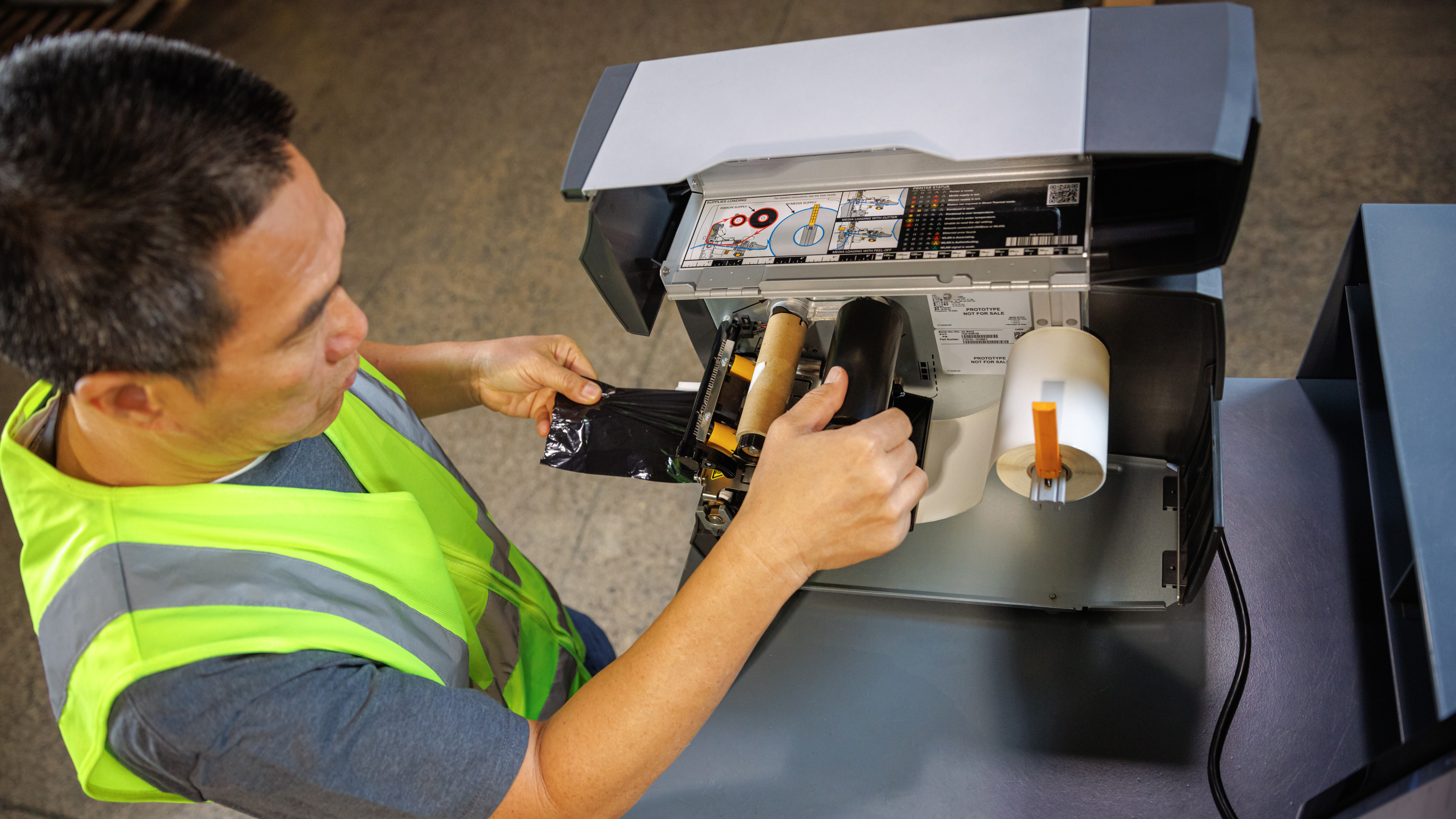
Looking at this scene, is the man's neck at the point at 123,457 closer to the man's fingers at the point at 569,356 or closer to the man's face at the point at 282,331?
the man's face at the point at 282,331

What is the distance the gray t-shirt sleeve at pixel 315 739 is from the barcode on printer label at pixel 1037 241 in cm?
57

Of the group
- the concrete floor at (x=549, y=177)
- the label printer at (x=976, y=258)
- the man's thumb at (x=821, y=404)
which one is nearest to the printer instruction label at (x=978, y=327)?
the label printer at (x=976, y=258)

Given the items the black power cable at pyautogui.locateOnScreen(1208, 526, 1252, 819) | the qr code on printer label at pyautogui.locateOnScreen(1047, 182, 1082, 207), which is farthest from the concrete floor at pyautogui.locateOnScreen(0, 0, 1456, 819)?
the qr code on printer label at pyautogui.locateOnScreen(1047, 182, 1082, 207)

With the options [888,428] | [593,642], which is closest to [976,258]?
[888,428]

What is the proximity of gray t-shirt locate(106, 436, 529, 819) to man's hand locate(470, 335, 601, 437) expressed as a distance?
40 cm

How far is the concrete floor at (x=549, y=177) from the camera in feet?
6.45

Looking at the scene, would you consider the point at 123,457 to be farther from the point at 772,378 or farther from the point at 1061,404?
the point at 1061,404

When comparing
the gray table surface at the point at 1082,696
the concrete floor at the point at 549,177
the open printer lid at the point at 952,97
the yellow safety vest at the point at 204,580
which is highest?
the open printer lid at the point at 952,97

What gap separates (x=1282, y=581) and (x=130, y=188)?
1008 millimetres

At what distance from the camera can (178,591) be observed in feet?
2.13

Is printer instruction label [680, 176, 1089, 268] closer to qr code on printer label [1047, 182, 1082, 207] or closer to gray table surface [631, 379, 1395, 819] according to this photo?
qr code on printer label [1047, 182, 1082, 207]

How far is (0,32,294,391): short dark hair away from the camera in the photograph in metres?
0.52

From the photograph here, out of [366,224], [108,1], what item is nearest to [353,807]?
[366,224]

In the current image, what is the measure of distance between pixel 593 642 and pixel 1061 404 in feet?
2.49
